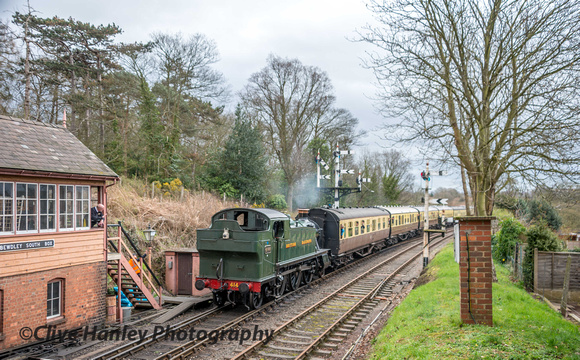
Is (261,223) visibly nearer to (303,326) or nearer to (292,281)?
(303,326)

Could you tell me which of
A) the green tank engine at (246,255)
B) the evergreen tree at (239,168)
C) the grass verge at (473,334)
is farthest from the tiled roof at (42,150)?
the evergreen tree at (239,168)

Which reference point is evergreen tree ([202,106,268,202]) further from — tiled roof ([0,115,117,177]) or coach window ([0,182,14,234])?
coach window ([0,182,14,234])

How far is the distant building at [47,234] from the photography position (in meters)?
8.34

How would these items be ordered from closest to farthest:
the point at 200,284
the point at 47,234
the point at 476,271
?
the point at 476,271 < the point at 47,234 < the point at 200,284

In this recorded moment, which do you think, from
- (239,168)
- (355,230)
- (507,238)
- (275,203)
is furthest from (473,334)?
(275,203)

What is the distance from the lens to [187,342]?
28.7 ft

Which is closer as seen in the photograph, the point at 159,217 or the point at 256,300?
the point at 256,300

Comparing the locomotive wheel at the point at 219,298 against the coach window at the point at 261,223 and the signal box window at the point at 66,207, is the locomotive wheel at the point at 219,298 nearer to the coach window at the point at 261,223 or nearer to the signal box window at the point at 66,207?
the coach window at the point at 261,223

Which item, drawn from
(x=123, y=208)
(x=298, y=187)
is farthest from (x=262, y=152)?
(x=123, y=208)

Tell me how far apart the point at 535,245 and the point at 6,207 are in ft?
55.9

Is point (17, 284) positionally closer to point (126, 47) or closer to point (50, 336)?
point (50, 336)

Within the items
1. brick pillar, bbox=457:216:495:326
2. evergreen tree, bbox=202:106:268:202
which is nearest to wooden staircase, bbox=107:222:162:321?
brick pillar, bbox=457:216:495:326

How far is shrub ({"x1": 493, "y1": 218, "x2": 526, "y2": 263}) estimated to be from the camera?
58.4ft

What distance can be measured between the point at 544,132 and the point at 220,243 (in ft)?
28.7
